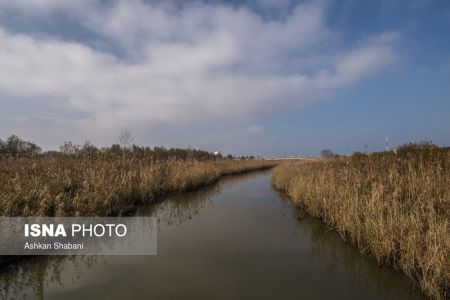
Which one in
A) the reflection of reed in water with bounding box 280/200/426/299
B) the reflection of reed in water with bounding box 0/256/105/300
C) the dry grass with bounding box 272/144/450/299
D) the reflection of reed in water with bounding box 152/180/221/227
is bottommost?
the reflection of reed in water with bounding box 280/200/426/299

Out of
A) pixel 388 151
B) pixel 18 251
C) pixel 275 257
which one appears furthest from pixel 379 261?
pixel 388 151

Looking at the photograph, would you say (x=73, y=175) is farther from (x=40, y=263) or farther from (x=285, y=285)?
(x=285, y=285)

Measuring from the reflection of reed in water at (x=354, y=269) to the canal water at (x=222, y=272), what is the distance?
0.01m

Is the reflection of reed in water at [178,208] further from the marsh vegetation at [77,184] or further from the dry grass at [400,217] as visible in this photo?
the dry grass at [400,217]

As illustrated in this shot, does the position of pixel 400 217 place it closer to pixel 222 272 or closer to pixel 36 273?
pixel 222 272

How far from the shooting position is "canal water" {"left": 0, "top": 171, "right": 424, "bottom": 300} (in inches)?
149

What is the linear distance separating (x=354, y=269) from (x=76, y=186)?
647cm

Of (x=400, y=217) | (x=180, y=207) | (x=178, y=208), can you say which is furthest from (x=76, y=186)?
(x=400, y=217)

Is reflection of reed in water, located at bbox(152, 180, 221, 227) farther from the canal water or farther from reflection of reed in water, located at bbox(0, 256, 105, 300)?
reflection of reed in water, located at bbox(0, 256, 105, 300)

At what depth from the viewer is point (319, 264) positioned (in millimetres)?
4859

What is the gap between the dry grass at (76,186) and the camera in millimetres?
5734

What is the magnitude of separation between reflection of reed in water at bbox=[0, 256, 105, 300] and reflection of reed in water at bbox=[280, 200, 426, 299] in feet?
12.1

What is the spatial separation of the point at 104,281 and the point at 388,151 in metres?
11.8

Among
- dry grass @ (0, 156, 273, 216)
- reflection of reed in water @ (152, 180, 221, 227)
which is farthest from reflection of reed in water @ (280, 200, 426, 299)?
dry grass @ (0, 156, 273, 216)
